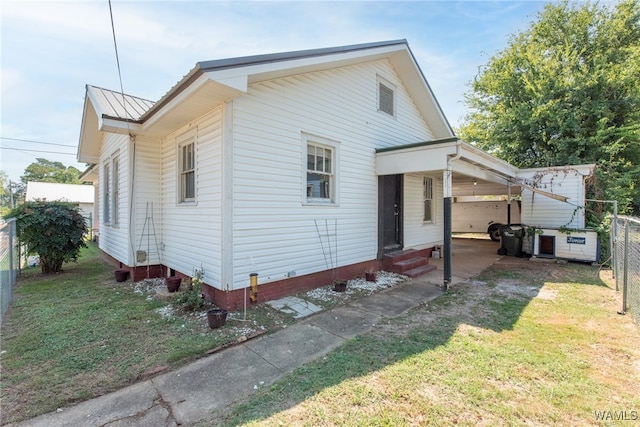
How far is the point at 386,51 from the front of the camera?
7250 millimetres

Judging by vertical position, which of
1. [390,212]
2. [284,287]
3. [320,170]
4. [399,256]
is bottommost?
[284,287]

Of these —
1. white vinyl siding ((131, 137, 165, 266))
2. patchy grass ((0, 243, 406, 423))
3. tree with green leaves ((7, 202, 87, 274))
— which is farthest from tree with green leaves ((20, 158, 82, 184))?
patchy grass ((0, 243, 406, 423))

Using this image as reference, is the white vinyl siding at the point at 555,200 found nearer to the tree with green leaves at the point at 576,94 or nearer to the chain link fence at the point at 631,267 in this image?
the tree with green leaves at the point at 576,94

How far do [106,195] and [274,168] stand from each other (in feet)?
23.5

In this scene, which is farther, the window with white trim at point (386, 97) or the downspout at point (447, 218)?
the window with white trim at point (386, 97)

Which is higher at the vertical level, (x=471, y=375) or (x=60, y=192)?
(x=60, y=192)

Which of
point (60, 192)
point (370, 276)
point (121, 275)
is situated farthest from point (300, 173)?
point (60, 192)

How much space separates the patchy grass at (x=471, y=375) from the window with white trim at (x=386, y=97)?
18.3 feet

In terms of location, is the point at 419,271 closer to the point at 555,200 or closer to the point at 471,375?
the point at 471,375

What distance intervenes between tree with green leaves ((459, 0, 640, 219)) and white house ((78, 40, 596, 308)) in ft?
26.7

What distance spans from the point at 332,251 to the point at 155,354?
12.3 ft

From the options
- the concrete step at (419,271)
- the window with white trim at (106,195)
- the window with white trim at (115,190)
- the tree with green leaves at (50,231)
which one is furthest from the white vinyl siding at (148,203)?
the concrete step at (419,271)

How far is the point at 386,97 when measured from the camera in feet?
26.8

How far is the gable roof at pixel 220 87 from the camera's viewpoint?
13.4 ft
